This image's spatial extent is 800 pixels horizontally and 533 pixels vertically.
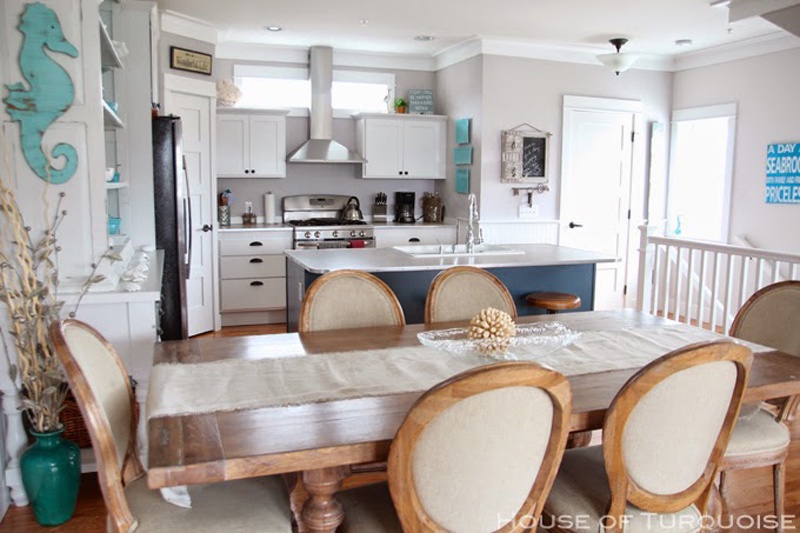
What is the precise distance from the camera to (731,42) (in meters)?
6.13

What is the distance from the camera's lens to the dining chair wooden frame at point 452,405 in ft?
4.58

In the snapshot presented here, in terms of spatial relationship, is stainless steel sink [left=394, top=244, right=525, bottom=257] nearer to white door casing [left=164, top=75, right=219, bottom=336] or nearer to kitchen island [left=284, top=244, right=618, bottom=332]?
kitchen island [left=284, top=244, right=618, bottom=332]

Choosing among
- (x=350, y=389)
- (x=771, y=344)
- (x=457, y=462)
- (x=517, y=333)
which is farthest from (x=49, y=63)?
(x=771, y=344)

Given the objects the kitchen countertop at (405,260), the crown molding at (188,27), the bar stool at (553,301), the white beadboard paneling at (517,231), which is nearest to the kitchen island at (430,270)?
the kitchen countertop at (405,260)

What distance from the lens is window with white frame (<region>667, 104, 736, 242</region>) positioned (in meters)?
6.98

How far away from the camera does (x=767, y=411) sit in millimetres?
2547

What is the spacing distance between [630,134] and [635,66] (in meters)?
0.67

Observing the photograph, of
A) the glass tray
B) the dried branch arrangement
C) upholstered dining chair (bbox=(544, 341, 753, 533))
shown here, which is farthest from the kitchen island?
upholstered dining chair (bbox=(544, 341, 753, 533))

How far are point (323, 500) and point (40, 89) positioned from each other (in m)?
2.07

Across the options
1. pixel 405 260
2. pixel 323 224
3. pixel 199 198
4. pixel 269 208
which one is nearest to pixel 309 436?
pixel 405 260

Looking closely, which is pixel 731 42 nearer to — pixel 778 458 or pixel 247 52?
pixel 247 52

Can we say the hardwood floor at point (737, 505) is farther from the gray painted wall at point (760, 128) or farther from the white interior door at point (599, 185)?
the white interior door at point (599, 185)

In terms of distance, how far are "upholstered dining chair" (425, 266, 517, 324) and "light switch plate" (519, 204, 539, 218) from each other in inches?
144

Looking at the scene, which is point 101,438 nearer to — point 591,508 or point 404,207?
point 591,508
